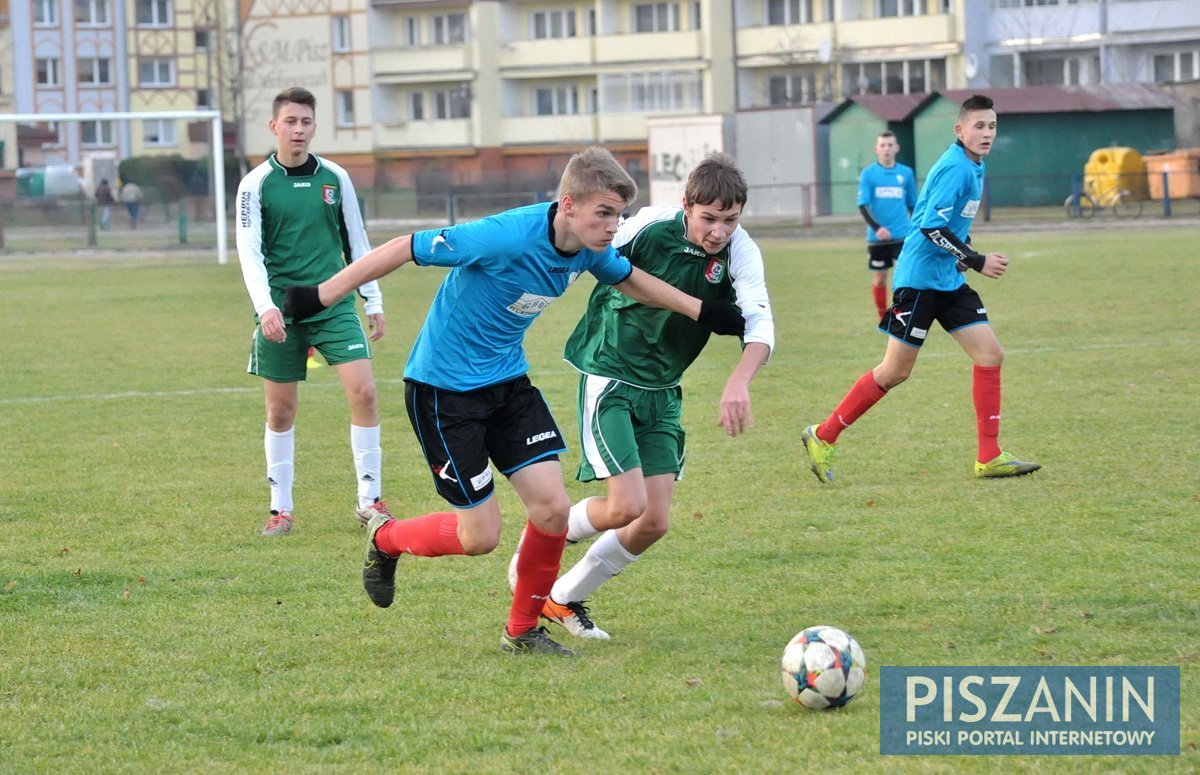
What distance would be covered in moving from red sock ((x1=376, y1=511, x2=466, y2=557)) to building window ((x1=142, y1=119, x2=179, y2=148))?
999 inches

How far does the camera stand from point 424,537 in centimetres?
538

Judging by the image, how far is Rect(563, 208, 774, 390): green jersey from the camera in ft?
18.2

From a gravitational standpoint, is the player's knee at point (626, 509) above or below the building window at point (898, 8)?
below

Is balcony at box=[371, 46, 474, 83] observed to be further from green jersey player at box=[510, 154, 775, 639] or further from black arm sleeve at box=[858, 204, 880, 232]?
green jersey player at box=[510, 154, 775, 639]

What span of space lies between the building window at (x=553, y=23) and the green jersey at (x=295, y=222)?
57247mm

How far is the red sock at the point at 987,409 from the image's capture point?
812 cm

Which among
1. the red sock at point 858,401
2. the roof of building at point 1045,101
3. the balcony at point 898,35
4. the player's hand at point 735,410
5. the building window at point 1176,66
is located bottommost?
the red sock at point 858,401

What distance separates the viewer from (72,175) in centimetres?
3036

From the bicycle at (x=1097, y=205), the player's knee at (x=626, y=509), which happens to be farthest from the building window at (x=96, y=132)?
the player's knee at (x=626, y=509)

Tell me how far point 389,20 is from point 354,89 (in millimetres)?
3458

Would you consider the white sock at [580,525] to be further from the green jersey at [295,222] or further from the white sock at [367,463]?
the green jersey at [295,222]

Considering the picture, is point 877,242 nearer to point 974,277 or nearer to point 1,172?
point 974,277

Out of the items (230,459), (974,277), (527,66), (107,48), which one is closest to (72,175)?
(974,277)

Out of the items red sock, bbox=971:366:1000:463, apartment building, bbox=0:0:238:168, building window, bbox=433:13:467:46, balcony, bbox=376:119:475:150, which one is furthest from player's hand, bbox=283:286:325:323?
apartment building, bbox=0:0:238:168
